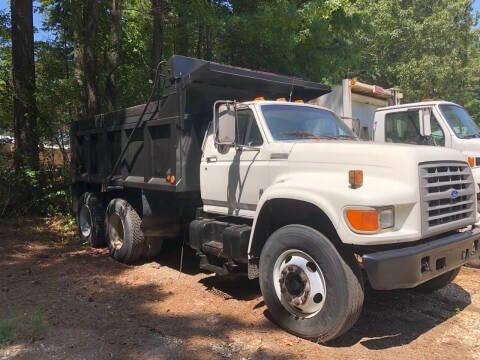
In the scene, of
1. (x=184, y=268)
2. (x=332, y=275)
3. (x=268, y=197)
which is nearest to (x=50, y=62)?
(x=184, y=268)

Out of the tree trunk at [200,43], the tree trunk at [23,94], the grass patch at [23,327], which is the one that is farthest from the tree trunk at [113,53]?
the grass patch at [23,327]

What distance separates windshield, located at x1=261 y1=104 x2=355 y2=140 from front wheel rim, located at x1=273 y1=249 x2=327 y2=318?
135cm

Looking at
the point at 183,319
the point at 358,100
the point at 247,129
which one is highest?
the point at 358,100

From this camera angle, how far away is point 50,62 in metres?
13.9

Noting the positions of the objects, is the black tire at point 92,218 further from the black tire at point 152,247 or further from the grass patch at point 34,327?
the grass patch at point 34,327

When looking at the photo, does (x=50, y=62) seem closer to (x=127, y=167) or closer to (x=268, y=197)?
(x=127, y=167)

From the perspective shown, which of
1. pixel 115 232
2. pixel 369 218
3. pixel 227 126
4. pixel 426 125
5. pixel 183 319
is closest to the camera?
pixel 369 218

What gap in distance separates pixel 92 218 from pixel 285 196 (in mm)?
4872

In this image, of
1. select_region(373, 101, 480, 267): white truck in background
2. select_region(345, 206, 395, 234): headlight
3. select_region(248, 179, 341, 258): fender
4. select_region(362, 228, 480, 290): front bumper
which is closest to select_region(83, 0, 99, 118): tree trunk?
select_region(373, 101, 480, 267): white truck in background

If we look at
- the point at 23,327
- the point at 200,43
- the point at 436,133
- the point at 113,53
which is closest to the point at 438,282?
the point at 436,133

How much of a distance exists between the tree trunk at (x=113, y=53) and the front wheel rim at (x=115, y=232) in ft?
17.1

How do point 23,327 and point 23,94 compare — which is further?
point 23,94

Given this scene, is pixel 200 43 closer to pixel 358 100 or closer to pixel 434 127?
pixel 358 100

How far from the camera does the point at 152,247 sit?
7.12 meters
